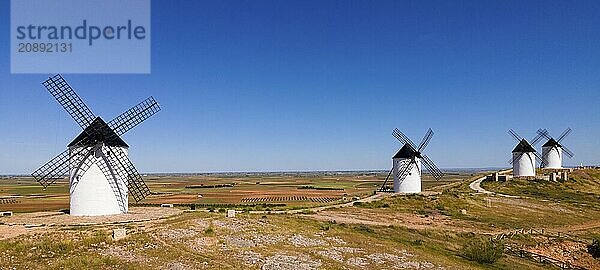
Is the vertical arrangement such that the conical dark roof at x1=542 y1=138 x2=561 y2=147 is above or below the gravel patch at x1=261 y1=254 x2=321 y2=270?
Answer: above

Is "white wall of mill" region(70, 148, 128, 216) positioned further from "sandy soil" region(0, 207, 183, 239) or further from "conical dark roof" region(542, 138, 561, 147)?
"conical dark roof" region(542, 138, 561, 147)

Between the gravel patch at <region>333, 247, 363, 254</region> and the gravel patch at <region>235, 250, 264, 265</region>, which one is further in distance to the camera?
the gravel patch at <region>333, 247, 363, 254</region>

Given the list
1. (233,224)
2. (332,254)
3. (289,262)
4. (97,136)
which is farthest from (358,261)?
(97,136)

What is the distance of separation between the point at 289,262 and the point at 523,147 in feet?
209

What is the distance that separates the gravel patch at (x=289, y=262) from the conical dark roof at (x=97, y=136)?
1797cm

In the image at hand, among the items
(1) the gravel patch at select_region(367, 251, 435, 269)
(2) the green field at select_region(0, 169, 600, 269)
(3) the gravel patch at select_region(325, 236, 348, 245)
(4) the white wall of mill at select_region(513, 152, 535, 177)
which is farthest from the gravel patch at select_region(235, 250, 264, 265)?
(4) the white wall of mill at select_region(513, 152, 535, 177)

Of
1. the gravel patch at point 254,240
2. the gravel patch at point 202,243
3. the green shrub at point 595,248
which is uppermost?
the gravel patch at point 202,243

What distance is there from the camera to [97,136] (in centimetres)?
3394

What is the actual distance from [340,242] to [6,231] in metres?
19.7

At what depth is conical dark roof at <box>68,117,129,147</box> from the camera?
3359cm

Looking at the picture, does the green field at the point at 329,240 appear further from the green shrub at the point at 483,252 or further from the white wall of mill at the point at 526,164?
the white wall of mill at the point at 526,164

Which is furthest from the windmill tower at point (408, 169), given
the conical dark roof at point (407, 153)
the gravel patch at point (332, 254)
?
the gravel patch at point (332, 254)

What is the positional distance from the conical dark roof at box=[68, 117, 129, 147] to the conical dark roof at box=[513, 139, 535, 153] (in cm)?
6305

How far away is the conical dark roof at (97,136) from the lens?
110ft
